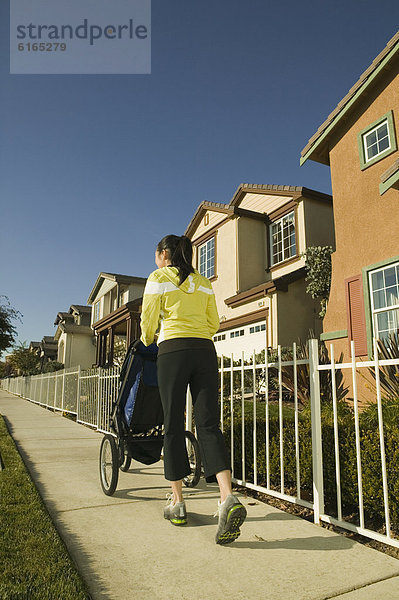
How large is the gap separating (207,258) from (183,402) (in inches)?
616

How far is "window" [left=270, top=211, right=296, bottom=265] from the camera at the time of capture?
49.4 ft

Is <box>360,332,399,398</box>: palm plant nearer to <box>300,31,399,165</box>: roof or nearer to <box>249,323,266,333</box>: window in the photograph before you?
<box>300,31,399,165</box>: roof

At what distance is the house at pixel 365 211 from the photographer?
9008mm

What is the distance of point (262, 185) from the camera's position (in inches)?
642

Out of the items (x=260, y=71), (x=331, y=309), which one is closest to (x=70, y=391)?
(x=331, y=309)

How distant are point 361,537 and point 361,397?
20.2ft

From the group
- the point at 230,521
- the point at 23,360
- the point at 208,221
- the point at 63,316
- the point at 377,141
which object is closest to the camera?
the point at 230,521

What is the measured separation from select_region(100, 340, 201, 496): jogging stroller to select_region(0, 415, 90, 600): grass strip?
0.83m

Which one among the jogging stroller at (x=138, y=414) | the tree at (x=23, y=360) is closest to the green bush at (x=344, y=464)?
the jogging stroller at (x=138, y=414)

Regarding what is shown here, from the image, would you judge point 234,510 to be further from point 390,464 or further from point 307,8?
point 307,8

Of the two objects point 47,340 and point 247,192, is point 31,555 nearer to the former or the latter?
point 247,192

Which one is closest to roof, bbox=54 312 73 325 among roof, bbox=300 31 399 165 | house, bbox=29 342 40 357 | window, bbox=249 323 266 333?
house, bbox=29 342 40 357

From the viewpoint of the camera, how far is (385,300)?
8992 mm

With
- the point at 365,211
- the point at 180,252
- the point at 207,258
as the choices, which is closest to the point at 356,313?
the point at 365,211
